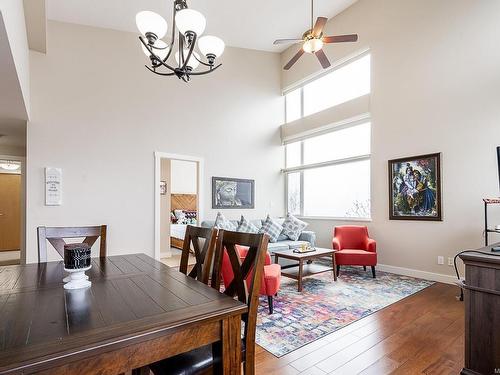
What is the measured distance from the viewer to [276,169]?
7.00m

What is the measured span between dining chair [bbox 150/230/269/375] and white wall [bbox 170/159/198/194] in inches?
293

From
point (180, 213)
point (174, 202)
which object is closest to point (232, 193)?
point (180, 213)

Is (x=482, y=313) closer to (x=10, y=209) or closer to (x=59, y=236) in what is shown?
(x=59, y=236)

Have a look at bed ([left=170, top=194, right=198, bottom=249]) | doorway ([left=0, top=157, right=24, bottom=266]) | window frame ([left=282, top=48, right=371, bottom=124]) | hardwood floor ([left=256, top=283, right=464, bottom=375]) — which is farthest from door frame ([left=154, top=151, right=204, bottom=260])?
doorway ([left=0, top=157, right=24, bottom=266])

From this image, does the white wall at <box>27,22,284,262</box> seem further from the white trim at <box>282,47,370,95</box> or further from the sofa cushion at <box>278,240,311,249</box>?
the sofa cushion at <box>278,240,311,249</box>

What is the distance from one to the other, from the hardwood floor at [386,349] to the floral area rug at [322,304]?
122mm

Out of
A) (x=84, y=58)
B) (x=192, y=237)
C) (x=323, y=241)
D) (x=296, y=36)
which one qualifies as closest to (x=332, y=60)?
(x=296, y=36)

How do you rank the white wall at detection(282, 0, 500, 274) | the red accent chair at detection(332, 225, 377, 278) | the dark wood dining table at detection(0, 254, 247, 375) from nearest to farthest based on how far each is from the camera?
the dark wood dining table at detection(0, 254, 247, 375)
the white wall at detection(282, 0, 500, 274)
the red accent chair at detection(332, 225, 377, 278)

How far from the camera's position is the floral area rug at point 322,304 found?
250 centimetres

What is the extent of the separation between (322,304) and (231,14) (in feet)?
16.4

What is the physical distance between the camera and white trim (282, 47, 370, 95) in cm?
541

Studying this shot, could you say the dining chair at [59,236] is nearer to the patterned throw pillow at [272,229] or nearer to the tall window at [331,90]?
the patterned throw pillow at [272,229]

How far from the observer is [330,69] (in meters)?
5.98

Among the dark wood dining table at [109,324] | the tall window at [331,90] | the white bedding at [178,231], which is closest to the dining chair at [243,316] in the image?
the dark wood dining table at [109,324]
